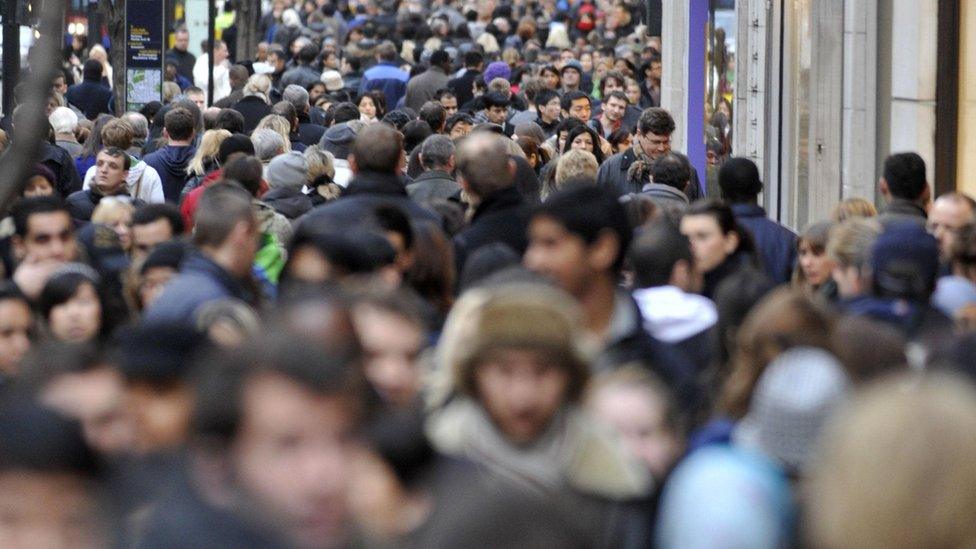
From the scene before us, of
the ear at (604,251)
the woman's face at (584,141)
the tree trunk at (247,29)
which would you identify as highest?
the tree trunk at (247,29)

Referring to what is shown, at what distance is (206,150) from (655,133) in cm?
284

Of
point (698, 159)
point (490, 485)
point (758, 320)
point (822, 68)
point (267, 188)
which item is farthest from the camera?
point (698, 159)

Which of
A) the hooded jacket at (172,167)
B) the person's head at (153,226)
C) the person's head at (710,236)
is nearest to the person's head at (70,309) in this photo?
the person's head at (153,226)

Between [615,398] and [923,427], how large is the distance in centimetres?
183

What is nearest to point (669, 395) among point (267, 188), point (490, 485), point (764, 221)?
point (490, 485)

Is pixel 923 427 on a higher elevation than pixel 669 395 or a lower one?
higher

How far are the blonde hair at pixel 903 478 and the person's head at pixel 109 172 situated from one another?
871 centimetres

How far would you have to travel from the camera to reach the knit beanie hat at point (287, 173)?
10891 millimetres

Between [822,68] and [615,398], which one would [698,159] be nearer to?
[822,68]

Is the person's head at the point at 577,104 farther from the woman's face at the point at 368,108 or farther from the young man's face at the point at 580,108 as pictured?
the woman's face at the point at 368,108

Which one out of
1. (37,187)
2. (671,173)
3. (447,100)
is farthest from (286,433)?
(447,100)

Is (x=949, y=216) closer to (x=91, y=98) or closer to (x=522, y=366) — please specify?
(x=522, y=366)

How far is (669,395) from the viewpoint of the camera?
4.88 meters

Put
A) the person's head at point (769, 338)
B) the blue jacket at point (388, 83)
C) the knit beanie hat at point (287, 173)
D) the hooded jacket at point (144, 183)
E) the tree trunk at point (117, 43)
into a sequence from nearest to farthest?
the person's head at point (769, 338) < the knit beanie hat at point (287, 173) < the hooded jacket at point (144, 183) < the tree trunk at point (117, 43) < the blue jacket at point (388, 83)
